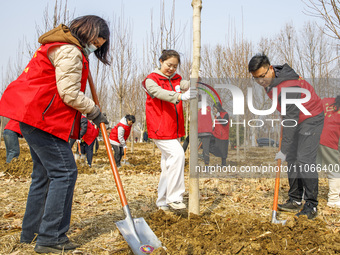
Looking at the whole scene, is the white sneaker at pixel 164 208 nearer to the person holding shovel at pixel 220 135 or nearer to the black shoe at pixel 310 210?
the black shoe at pixel 310 210

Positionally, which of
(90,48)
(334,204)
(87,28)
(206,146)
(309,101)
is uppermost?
(87,28)

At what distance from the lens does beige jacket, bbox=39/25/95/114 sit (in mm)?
2068

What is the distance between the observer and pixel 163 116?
3105 millimetres

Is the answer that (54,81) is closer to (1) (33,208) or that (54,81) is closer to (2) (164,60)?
(1) (33,208)

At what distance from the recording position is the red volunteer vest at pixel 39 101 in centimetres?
203

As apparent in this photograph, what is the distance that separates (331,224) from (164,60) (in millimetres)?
2406

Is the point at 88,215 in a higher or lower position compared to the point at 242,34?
lower

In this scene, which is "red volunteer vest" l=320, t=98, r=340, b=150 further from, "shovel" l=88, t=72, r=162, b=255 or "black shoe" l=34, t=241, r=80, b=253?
"black shoe" l=34, t=241, r=80, b=253

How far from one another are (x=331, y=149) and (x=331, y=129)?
270 millimetres

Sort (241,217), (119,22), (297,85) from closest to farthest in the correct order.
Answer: (241,217)
(297,85)
(119,22)

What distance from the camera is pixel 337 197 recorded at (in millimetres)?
3648

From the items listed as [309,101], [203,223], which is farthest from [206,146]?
[203,223]

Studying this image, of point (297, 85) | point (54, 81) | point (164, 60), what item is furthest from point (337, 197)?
point (54, 81)

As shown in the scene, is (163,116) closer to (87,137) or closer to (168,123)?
(168,123)
